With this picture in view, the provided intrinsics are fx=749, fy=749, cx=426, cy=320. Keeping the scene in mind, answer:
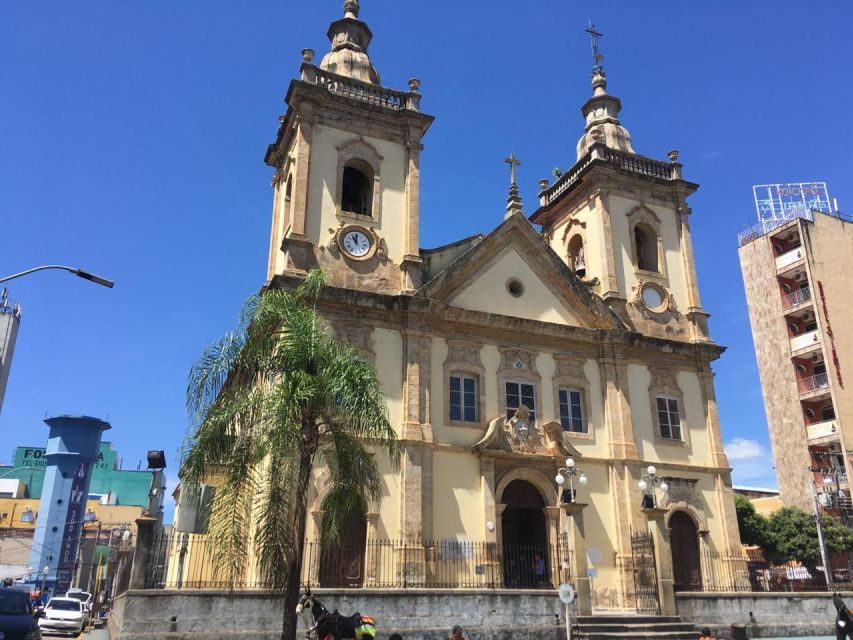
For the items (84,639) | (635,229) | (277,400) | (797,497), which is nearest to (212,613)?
(277,400)

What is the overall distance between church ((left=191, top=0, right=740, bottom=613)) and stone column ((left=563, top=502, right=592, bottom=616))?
0.20 ft

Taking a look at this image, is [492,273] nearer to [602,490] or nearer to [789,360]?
[602,490]

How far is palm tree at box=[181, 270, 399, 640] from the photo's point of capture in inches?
532

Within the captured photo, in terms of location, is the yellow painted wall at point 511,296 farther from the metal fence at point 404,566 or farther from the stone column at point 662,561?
the stone column at point 662,561

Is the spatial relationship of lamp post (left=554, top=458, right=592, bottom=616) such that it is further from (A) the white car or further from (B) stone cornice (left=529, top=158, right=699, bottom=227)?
(A) the white car

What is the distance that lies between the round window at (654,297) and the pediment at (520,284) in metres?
2.27

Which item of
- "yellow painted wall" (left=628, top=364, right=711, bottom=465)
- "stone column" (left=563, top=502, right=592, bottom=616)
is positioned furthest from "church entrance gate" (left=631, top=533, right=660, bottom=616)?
"stone column" (left=563, top=502, right=592, bottom=616)

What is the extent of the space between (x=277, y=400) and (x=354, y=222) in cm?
1175

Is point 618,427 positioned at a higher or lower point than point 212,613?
higher

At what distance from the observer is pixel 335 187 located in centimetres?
2447

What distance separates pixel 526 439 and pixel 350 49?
15545 millimetres

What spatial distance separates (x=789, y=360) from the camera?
138 ft

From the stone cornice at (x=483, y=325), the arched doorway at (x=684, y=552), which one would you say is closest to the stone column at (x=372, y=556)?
→ the stone cornice at (x=483, y=325)

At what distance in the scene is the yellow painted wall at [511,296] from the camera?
24.9 m
